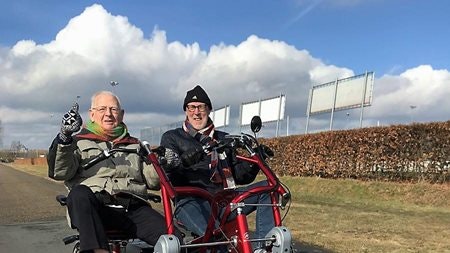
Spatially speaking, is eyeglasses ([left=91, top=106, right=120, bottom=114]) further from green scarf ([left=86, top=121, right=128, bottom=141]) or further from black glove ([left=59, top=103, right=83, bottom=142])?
black glove ([left=59, top=103, right=83, bottom=142])

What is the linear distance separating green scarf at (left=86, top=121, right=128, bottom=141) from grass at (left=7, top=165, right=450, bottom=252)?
10.3 feet

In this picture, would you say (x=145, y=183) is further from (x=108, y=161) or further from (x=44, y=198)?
(x=44, y=198)

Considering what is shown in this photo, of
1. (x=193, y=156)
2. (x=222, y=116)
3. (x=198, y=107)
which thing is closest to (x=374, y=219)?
(x=198, y=107)

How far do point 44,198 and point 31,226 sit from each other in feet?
21.5

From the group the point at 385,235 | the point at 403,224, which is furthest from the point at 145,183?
the point at 403,224

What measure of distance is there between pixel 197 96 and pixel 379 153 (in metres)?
11.8

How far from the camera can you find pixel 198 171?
4.79m

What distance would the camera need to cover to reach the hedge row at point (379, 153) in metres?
14.3

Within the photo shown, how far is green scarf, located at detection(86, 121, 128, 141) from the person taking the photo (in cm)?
447

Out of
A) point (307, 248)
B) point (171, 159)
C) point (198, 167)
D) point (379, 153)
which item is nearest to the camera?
point (171, 159)

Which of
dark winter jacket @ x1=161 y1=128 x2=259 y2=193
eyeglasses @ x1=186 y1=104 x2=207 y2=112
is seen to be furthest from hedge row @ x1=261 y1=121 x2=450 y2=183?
eyeglasses @ x1=186 y1=104 x2=207 y2=112

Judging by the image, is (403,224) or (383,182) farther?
(383,182)

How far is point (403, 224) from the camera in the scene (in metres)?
9.14

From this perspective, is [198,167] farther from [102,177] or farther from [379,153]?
[379,153]
